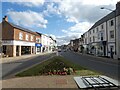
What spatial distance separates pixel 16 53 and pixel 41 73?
1279 inches

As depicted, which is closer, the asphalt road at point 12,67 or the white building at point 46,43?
the asphalt road at point 12,67

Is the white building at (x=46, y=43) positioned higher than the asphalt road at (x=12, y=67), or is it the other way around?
the white building at (x=46, y=43)

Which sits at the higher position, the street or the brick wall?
the brick wall

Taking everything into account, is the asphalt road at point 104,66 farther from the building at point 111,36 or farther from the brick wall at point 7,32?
the brick wall at point 7,32

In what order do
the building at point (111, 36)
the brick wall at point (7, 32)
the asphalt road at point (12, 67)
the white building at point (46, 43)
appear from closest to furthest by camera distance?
the asphalt road at point (12, 67) → the building at point (111, 36) → the brick wall at point (7, 32) → the white building at point (46, 43)

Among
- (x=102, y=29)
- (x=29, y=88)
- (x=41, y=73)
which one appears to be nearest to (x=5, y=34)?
(x=102, y=29)

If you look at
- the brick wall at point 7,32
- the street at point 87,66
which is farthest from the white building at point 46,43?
the street at point 87,66

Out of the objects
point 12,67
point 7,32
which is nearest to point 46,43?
point 7,32

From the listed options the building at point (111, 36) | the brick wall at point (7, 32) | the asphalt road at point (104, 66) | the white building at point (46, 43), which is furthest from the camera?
the white building at point (46, 43)

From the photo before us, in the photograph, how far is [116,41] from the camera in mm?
35219

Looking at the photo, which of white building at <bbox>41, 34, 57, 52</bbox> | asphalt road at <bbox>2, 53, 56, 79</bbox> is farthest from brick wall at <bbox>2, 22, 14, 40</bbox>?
white building at <bbox>41, 34, 57, 52</bbox>

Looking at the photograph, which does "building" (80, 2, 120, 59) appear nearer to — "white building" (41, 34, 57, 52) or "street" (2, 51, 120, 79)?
"street" (2, 51, 120, 79)

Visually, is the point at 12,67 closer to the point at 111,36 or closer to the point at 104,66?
the point at 104,66

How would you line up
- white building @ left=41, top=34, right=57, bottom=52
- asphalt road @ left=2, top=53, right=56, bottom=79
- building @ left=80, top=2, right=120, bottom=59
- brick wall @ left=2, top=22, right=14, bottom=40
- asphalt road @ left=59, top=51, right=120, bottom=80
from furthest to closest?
white building @ left=41, top=34, right=57, bottom=52 < brick wall @ left=2, top=22, right=14, bottom=40 < building @ left=80, top=2, right=120, bottom=59 < asphalt road @ left=2, top=53, right=56, bottom=79 < asphalt road @ left=59, top=51, right=120, bottom=80
